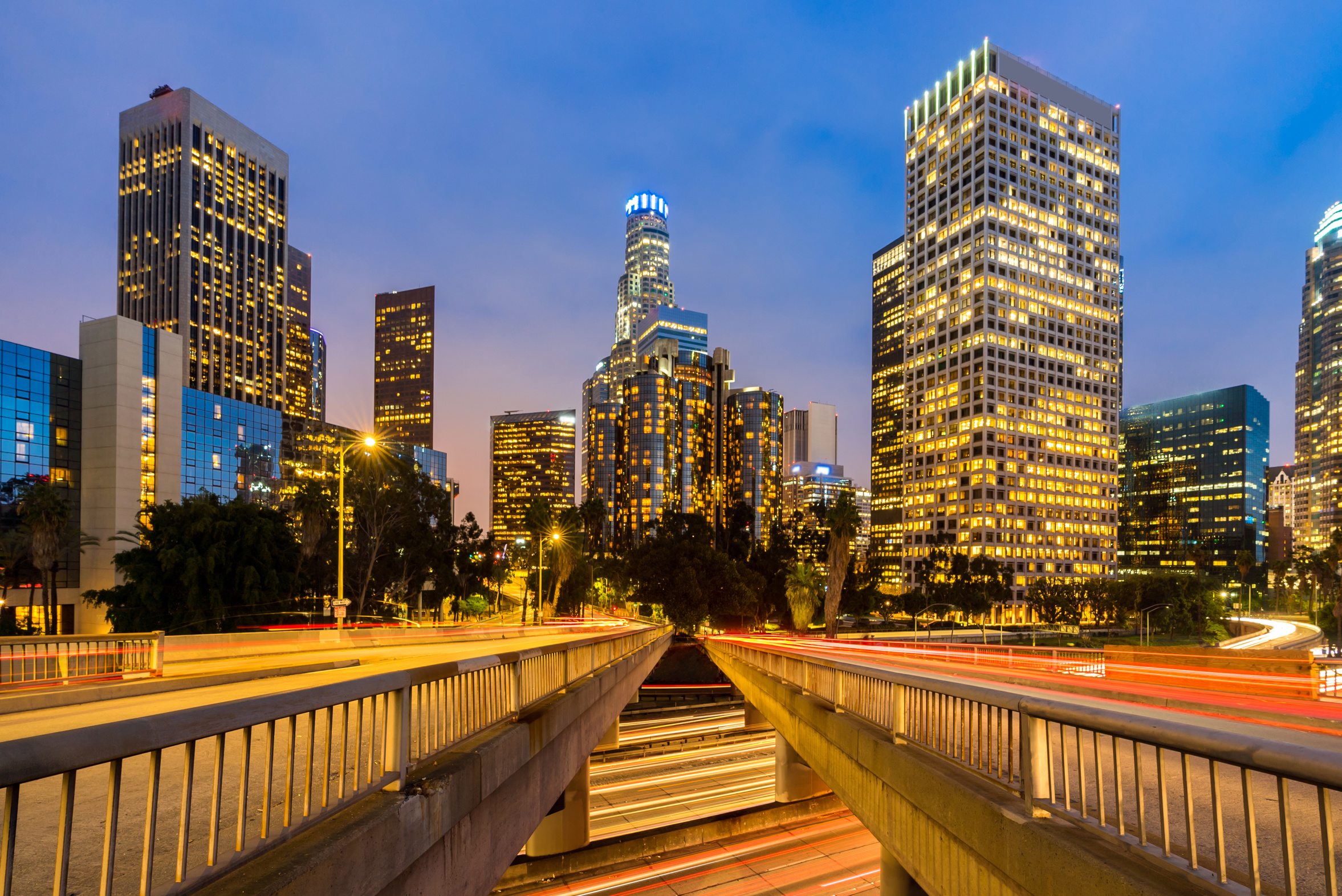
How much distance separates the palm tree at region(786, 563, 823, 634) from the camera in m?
79.6

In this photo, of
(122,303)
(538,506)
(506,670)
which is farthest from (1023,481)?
(122,303)

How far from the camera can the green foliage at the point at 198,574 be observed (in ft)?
135

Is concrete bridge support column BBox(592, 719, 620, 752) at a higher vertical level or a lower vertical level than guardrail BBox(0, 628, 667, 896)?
lower

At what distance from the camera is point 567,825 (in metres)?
23.0

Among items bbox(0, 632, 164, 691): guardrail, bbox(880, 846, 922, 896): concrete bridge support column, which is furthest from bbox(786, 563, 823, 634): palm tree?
bbox(880, 846, 922, 896): concrete bridge support column

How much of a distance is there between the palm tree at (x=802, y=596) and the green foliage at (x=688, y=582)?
4366 mm

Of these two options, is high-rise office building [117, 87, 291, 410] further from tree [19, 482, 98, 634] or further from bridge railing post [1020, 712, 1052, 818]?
bridge railing post [1020, 712, 1052, 818]

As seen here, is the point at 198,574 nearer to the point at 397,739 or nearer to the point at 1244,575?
the point at 397,739

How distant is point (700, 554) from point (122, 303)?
177m

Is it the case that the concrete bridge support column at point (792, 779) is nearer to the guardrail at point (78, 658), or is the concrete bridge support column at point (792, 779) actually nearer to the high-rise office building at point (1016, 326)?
the guardrail at point (78, 658)

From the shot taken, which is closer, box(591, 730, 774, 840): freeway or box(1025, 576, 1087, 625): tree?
box(591, 730, 774, 840): freeway

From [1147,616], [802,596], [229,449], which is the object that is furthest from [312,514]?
[1147,616]

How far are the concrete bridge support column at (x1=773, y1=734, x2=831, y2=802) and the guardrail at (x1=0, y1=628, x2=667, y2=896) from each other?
20893 mm

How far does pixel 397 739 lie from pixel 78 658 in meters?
14.2
